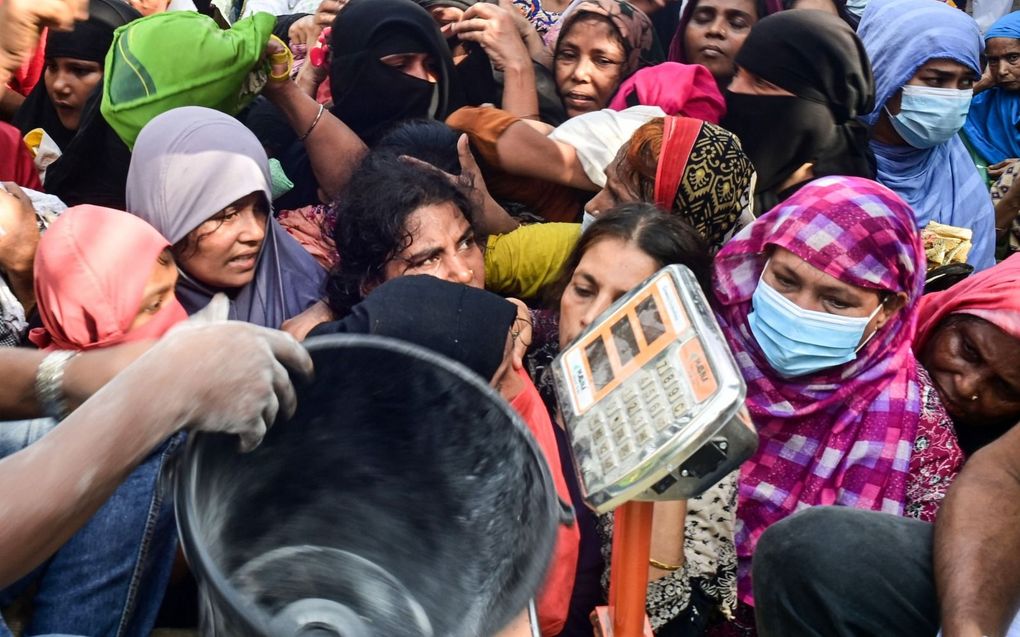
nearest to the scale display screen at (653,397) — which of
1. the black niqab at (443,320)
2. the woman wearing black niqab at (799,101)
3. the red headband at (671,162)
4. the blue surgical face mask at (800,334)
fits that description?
the black niqab at (443,320)

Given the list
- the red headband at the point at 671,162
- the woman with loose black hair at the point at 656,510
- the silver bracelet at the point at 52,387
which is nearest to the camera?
the silver bracelet at the point at 52,387

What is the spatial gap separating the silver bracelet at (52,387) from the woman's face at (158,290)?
1.88 feet

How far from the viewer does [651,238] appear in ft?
8.01

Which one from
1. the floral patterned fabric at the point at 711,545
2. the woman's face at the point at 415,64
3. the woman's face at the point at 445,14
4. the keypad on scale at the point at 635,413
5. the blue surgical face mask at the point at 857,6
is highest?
the keypad on scale at the point at 635,413

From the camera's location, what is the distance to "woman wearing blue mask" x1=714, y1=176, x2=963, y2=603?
2.34 metres

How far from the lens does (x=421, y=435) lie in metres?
1.25

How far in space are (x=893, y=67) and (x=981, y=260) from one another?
2.65 ft

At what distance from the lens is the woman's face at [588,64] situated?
364 cm

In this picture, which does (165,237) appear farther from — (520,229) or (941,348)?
(941,348)

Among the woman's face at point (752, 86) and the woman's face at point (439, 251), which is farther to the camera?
the woman's face at point (752, 86)

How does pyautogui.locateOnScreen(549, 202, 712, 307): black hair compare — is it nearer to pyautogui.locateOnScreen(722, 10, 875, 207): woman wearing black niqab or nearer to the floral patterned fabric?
the floral patterned fabric

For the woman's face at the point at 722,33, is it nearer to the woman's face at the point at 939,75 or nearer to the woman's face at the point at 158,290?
the woman's face at the point at 939,75

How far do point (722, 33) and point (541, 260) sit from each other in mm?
1649

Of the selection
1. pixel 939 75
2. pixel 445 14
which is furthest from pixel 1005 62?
pixel 445 14
